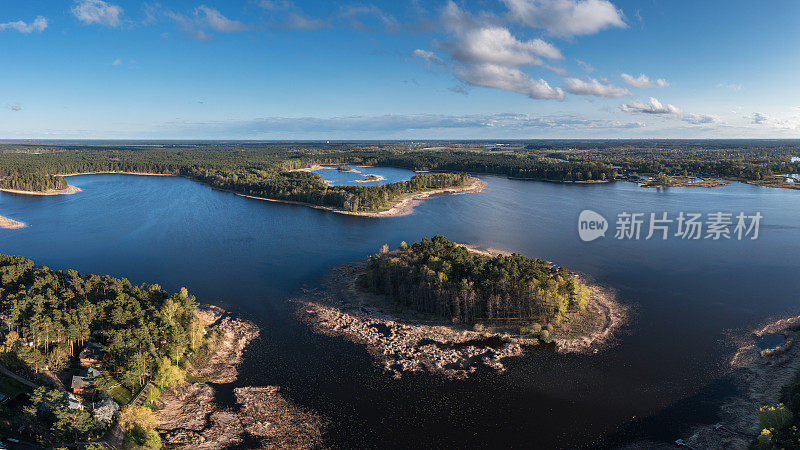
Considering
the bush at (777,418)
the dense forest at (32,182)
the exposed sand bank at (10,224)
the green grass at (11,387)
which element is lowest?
the green grass at (11,387)

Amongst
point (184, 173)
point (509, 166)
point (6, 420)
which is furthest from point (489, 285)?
point (184, 173)

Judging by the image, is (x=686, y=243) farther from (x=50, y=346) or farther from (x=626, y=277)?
(x=50, y=346)

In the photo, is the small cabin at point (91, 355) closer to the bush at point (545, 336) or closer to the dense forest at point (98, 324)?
the dense forest at point (98, 324)

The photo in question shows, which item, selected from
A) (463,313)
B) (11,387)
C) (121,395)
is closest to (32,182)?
(11,387)

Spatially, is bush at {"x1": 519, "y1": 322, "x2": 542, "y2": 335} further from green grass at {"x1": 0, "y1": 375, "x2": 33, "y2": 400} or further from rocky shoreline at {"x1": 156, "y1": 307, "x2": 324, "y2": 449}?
green grass at {"x1": 0, "y1": 375, "x2": 33, "y2": 400}

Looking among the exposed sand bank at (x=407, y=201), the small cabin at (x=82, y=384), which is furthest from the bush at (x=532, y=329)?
the exposed sand bank at (x=407, y=201)

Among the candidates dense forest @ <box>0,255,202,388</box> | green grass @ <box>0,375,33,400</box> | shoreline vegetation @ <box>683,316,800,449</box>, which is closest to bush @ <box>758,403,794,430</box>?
shoreline vegetation @ <box>683,316,800,449</box>
